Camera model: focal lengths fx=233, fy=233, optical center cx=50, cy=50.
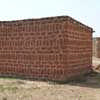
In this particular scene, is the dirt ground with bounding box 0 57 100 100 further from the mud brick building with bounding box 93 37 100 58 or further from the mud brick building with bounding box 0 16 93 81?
the mud brick building with bounding box 93 37 100 58

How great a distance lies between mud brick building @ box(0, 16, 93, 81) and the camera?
1151cm

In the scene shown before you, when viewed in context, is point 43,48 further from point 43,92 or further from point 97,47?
point 97,47

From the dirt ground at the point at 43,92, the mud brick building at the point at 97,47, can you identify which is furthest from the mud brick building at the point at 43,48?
the mud brick building at the point at 97,47

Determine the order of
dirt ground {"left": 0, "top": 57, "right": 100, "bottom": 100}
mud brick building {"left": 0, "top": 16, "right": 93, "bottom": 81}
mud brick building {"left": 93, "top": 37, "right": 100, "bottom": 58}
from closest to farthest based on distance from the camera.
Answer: dirt ground {"left": 0, "top": 57, "right": 100, "bottom": 100}
mud brick building {"left": 0, "top": 16, "right": 93, "bottom": 81}
mud brick building {"left": 93, "top": 37, "right": 100, "bottom": 58}

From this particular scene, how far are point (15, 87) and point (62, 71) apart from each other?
2635mm

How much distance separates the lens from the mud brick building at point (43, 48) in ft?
37.8

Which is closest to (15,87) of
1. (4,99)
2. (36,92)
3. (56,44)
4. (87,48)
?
(36,92)

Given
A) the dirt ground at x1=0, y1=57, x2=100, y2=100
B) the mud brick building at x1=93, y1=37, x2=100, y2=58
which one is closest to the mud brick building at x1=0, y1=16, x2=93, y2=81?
the dirt ground at x1=0, y1=57, x2=100, y2=100

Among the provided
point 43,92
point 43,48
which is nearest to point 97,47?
point 43,48

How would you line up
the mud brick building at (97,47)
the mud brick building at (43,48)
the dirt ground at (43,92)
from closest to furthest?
the dirt ground at (43,92), the mud brick building at (43,48), the mud brick building at (97,47)

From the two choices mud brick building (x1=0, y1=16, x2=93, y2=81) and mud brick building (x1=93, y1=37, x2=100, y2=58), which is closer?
mud brick building (x1=0, y1=16, x2=93, y2=81)

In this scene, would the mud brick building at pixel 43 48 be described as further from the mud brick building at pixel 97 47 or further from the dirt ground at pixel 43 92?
the mud brick building at pixel 97 47

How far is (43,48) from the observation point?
12016 mm

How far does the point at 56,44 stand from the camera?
38.0 feet
